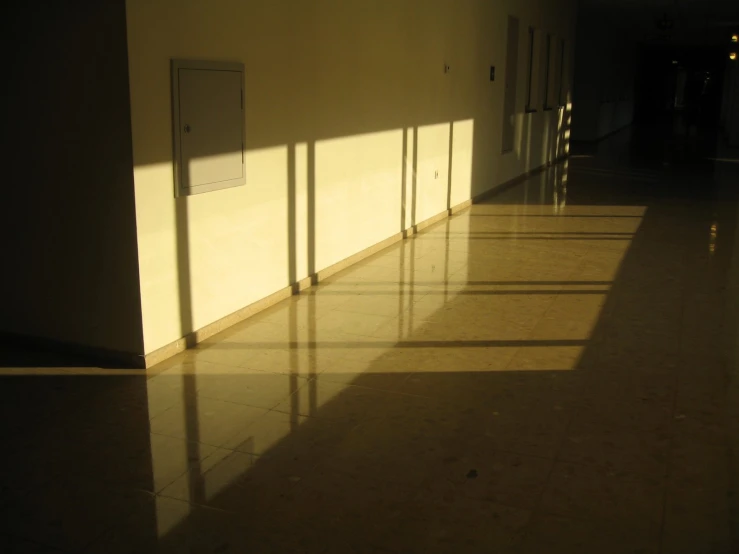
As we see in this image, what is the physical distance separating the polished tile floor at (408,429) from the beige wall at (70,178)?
0.32 meters

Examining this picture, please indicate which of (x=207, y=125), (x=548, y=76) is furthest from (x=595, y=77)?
(x=207, y=125)

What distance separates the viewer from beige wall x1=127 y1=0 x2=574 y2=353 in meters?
4.16

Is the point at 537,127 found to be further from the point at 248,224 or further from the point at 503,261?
the point at 248,224

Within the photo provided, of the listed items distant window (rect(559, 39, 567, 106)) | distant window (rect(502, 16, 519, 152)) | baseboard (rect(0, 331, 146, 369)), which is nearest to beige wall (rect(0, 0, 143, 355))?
baseboard (rect(0, 331, 146, 369))

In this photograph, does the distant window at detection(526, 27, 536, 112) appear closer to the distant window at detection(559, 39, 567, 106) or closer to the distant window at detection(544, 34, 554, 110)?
the distant window at detection(544, 34, 554, 110)

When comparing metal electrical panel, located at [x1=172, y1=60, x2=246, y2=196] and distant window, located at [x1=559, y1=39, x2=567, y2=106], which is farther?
distant window, located at [x1=559, y1=39, x2=567, y2=106]

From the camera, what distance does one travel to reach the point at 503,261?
6816 millimetres

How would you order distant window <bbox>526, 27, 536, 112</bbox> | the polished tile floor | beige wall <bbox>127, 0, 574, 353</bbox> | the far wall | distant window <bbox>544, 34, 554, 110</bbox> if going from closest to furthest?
the polished tile floor → beige wall <bbox>127, 0, 574, 353</bbox> → distant window <bbox>526, 27, 536, 112</bbox> → distant window <bbox>544, 34, 554, 110</bbox> → the far wall

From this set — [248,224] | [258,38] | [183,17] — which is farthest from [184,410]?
[258,38]

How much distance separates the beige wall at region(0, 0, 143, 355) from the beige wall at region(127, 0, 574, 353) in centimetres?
10

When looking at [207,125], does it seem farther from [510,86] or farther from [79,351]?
[510,86]

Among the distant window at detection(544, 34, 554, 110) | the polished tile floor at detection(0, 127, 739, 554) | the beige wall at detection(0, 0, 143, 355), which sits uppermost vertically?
the distant window at detection(544, 34, 554, 110)

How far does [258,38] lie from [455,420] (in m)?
2.69

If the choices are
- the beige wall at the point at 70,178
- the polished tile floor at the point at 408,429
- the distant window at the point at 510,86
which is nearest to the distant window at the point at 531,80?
the distant window at the point at 510,86
